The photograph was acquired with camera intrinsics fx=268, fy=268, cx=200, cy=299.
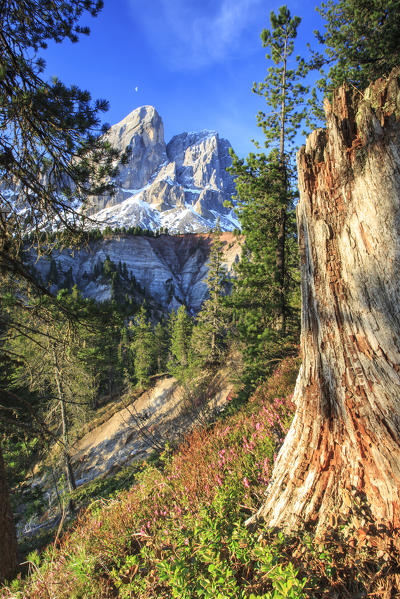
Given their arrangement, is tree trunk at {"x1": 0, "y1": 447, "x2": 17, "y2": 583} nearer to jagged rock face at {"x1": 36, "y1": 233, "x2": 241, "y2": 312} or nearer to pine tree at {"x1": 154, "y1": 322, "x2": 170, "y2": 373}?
pine tree at {"x1": 154, "y1": 322, "x2": 170, "y2": 373}

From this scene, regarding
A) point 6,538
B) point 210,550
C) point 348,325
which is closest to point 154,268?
point 6,538

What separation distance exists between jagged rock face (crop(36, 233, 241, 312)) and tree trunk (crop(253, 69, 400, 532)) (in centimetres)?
7484

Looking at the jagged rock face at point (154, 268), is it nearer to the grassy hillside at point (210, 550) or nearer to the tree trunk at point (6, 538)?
the tree trunk at point (6, 538)

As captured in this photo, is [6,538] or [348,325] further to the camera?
[6,538]

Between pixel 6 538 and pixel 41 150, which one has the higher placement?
pixel 41 150

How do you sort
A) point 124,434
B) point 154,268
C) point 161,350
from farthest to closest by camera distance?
point 154,268 → point 161,350 → point 124,434

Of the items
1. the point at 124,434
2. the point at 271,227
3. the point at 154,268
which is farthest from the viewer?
the point at 154,268

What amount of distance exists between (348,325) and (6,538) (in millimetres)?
5460

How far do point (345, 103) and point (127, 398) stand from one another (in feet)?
91.7

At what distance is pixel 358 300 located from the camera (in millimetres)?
Result: 1975

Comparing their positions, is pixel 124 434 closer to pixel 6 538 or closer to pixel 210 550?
pixel 6 538

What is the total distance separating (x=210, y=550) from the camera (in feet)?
5.64

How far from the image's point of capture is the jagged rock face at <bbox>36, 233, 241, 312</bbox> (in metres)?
79.8


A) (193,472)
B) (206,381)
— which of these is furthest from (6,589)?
(206,381)
